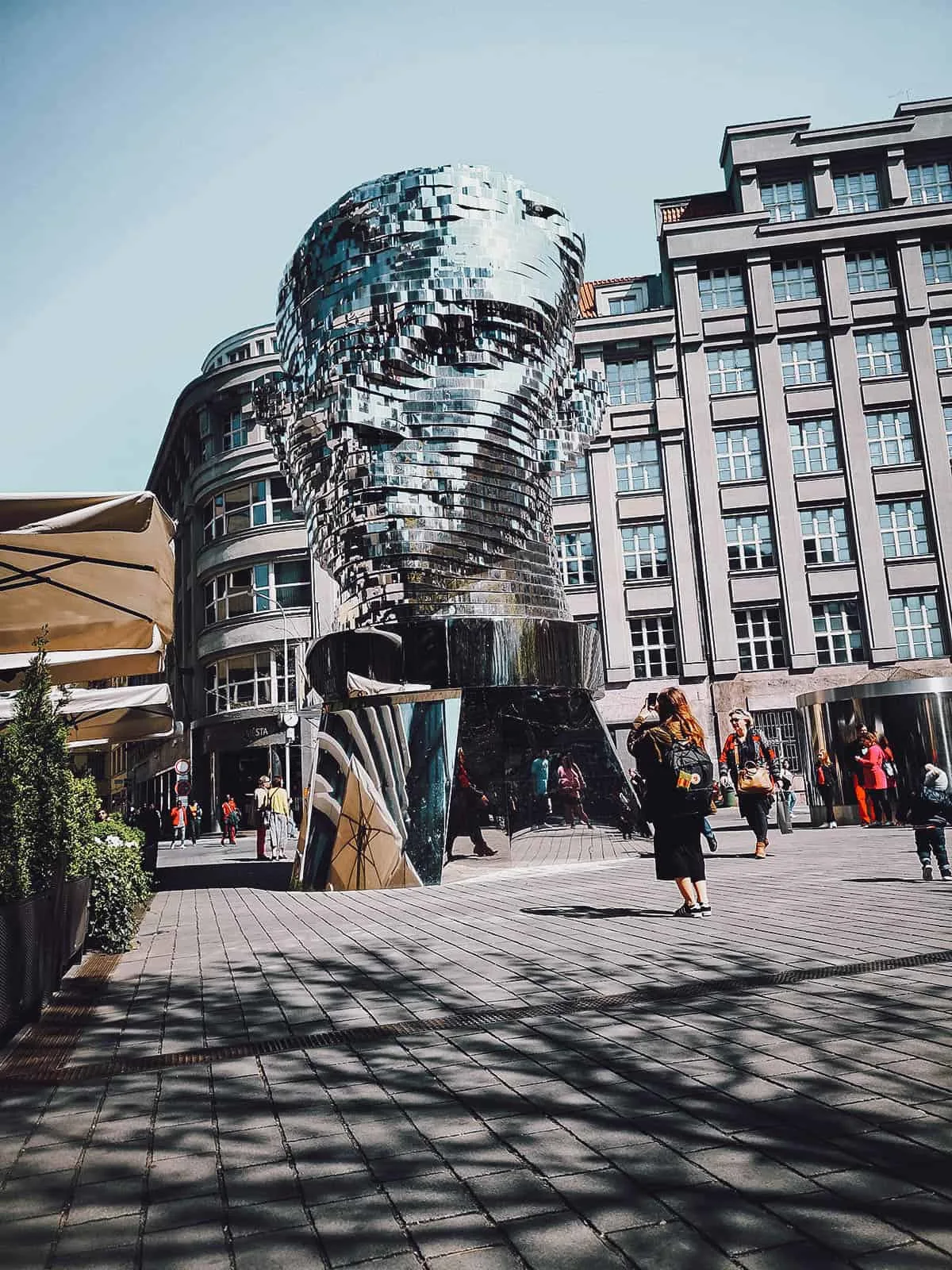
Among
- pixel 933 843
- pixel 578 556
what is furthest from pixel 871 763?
pixel 578 556

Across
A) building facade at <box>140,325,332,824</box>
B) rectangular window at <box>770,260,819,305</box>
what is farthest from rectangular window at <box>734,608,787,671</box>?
building facade at <box>140,325,332,824</box>

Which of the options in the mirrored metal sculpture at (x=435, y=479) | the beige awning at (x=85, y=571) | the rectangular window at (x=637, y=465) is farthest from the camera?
the rectangular window at (x=637, y=465)

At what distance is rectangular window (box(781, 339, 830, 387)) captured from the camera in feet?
131

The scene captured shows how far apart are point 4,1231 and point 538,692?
391 inches

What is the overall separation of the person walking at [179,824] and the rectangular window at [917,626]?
2757 centimetres

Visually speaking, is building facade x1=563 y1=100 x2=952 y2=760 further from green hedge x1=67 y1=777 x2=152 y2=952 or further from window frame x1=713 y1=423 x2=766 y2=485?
green hedge x1=67 y1=777 x2=152 y2=952

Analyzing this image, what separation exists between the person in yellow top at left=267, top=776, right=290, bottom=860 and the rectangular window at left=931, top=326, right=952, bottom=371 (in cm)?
3223

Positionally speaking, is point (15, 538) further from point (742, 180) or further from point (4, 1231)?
point (742, 180)

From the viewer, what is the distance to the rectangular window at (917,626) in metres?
37.6

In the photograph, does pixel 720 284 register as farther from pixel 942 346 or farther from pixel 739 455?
pixel 942 346

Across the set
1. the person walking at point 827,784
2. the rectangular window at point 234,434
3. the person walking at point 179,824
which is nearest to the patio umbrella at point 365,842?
the person walking at point 827,784

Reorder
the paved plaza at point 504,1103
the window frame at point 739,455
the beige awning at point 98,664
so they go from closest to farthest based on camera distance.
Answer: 1. the paved plaza at point 504,1103
2. the beige awning at point 98,664
3. the window frame at point 739,455

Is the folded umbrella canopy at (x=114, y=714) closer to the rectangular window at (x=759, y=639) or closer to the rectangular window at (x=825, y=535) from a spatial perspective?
the rectangular window at (x=759, y=639)

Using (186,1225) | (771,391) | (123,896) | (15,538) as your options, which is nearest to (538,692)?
(123,896)
